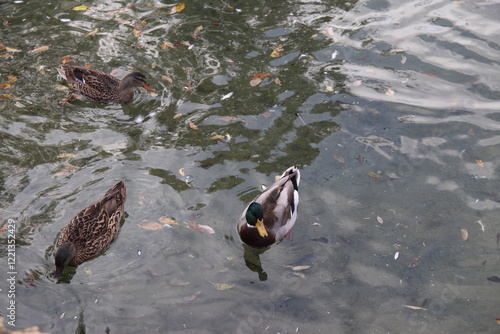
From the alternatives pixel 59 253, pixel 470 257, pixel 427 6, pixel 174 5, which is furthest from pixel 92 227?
pixel 427 6

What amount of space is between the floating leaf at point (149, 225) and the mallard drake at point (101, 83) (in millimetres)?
2658

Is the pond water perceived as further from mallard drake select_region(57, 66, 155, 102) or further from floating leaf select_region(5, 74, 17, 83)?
mallard drake select_region(57, 66, 155, 102)

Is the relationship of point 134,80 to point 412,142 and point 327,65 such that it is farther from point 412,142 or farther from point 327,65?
point 412,142

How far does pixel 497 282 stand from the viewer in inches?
223

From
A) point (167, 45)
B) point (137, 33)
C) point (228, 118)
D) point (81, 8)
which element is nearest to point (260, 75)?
point (228, 118)

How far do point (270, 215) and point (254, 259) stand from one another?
20.5 inches

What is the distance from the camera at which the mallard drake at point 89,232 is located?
558cm

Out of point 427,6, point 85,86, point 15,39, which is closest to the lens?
point 85,86

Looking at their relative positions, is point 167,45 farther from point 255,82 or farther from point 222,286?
point 222,286

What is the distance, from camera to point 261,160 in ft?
23.3

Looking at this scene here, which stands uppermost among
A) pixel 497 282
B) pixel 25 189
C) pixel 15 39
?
pixel 15 39

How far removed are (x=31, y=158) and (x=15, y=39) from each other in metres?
3.54

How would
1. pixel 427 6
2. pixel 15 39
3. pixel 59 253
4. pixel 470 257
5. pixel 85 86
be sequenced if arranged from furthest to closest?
pixel 427 6, pixel 15 39, pixel 85 86, pixel 470 257, pixel 59 253

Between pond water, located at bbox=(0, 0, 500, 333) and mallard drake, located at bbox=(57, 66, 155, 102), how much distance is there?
0.22 m
